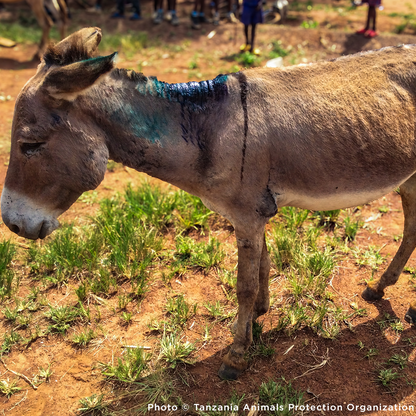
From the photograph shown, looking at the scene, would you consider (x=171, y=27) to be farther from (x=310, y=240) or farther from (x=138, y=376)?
(x=138, y=376)

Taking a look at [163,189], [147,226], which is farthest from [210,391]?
[163,189]

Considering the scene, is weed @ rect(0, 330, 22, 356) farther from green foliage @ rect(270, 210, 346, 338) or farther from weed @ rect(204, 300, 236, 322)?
green foliage @ rect(270, 210, 346, 338)

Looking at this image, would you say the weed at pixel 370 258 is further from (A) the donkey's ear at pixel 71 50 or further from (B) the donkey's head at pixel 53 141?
(A) the donkey's ear at pixel 71 50

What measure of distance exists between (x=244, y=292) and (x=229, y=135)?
38.8 inches

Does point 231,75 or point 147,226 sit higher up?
point 231,75

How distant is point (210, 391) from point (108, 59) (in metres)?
2.09

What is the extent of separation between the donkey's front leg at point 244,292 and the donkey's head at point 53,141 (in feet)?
3.07

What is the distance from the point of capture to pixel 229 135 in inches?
87.0

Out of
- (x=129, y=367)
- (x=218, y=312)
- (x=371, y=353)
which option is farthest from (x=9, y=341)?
(x=371, y=353)

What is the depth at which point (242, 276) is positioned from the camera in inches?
99.2

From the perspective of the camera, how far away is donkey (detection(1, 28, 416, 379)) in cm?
205

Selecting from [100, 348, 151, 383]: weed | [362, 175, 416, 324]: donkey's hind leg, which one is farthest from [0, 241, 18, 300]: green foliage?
[362, 175, 416, 324]: donkey's hind leg

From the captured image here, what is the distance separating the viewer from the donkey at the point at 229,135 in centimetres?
205

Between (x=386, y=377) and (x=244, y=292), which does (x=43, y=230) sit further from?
(x=386, y=377)
